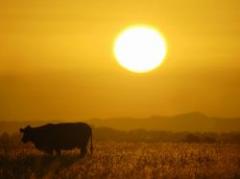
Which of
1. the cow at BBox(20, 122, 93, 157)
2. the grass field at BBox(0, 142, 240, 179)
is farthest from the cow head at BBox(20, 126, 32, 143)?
the grass field at BBox(0, 142, 240, 179)

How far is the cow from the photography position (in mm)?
33406

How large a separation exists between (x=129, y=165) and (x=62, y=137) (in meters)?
9.00

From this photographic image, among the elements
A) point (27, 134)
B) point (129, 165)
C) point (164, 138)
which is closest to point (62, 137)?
point (27, 134)

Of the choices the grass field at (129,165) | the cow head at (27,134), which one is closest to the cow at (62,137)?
the cow head at (27,134)

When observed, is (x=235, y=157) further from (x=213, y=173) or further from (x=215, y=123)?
(x=215, y=123)

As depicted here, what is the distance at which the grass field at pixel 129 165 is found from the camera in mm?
22562

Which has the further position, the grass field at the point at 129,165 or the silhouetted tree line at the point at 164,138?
the silhouetted tree line at the point at 164,138

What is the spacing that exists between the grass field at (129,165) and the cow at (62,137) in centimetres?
108

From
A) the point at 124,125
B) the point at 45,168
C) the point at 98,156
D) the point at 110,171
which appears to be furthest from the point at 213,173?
the point at 124,125

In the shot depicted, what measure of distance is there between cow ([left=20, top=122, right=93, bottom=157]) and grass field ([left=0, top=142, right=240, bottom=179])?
108cm

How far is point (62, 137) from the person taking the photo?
110 feet

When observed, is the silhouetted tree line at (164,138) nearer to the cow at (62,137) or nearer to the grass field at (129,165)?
the cow at (62,137)

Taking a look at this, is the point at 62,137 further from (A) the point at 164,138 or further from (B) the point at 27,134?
(A) the point at 164,138

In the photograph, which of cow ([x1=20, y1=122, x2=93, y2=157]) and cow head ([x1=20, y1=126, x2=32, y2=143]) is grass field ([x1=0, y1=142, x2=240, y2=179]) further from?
cow head ([x1=20, y1=126, x2=32, y2=143])
